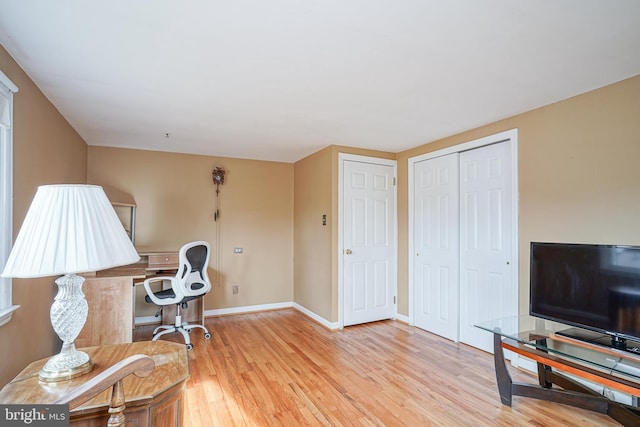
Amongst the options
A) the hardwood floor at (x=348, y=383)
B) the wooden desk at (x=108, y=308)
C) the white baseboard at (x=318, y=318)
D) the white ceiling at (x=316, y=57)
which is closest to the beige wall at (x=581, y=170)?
the white ceiling at (x=316, y=57)

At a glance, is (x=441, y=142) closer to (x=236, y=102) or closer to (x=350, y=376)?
(x=236, y=102)

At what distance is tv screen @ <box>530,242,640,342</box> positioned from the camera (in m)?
1.94

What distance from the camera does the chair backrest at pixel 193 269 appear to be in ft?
11.5

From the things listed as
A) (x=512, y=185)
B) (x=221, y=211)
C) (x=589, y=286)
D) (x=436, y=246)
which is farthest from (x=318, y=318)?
(x=589, y=286)

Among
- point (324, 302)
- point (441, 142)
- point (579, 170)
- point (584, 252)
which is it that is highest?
point (441, 142)

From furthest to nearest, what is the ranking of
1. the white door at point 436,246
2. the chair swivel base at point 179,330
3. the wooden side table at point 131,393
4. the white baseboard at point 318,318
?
1. the white baseboard at point 318,318
2. the white door at point 436,246
3. the chair swivel base at point 179,330
4. the wooden side table at point 131,393

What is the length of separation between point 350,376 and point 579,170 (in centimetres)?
250

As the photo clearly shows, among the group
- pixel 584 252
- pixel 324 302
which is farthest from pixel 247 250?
pixel 584 252

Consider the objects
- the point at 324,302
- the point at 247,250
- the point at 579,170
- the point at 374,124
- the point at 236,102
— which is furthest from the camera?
the point at 247,250

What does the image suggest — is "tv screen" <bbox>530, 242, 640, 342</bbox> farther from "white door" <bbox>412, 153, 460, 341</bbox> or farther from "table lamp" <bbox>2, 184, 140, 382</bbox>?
"table lamp" <bbox>2, 184, 140, 382</bbox>

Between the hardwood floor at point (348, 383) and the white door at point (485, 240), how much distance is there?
1.50 ft

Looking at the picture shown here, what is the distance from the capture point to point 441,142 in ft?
12.3

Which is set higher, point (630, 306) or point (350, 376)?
point (630, 306)

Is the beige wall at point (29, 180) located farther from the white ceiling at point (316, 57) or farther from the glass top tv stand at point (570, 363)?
the glass top tv stand at point (570, 363)
